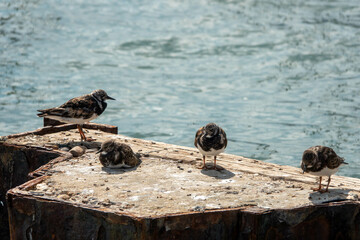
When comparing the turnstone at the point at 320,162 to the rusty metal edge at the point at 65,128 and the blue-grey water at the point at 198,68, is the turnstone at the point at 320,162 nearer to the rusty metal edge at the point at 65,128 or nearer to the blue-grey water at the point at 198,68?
the rusty metal edge at the point at 65,128

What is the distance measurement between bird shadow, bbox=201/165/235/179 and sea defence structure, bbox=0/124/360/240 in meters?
0.02

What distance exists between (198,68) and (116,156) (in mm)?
14803

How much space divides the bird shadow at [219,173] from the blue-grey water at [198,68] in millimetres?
6629

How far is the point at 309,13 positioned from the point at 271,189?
72.2 feet

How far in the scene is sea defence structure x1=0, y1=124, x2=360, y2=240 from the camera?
7688 millimetres

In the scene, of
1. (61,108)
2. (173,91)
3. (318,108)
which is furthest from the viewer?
(173,91)

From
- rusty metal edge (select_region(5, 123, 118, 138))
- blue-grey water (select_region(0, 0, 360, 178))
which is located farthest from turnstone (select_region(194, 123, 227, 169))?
blue-grey water (select_region(0, 0, 360, 178))

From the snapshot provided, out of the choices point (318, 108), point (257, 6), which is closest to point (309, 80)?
point (318, 108)

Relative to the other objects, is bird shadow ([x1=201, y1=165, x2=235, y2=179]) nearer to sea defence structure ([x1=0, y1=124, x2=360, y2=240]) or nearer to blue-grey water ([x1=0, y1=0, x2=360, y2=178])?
sea defence structure ([x1=0, y1=124, x2=360, y2=240])

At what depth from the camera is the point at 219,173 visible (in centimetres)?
966

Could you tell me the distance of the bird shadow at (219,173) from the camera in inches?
374

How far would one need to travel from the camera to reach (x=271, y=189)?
29.1 ft

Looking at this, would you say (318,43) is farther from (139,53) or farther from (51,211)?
(51,211)

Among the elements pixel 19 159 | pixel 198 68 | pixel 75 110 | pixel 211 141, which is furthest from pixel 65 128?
pixel 198 68
